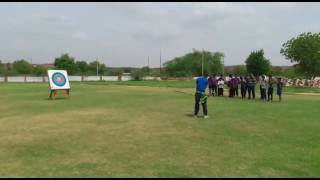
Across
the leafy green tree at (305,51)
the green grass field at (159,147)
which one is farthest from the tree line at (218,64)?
the green grass field at (159,147)

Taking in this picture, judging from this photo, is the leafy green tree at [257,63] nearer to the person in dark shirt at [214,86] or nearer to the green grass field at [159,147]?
the person in dark shirt at [214,86]

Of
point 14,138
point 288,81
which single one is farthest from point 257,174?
point 288,81

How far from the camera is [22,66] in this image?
118 meters

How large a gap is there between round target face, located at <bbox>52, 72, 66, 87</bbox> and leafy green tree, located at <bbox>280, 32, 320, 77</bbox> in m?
39.2

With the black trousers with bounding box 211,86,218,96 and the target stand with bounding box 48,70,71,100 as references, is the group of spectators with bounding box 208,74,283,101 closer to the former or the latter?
the black trousers with bounding box 211,86,218,96

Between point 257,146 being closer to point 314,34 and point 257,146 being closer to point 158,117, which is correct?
point 158,117

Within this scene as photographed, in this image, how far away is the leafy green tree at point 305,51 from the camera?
5566cm

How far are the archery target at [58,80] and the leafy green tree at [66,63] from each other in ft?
257

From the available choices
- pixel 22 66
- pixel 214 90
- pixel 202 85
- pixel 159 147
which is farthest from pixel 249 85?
pixel 22 66

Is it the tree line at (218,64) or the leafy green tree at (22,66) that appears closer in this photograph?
the tree line at (218,64)

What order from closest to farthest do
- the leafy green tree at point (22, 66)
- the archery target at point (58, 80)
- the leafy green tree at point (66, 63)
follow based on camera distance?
the archery target at point (58, 80), the leafy green tree at point (66, 63), the leafy green tree at point (22, 66)

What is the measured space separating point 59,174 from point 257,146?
4.63 metres

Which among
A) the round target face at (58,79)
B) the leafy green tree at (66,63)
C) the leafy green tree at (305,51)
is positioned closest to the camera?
the round target face at (58,79)

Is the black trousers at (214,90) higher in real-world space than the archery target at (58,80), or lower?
lower
